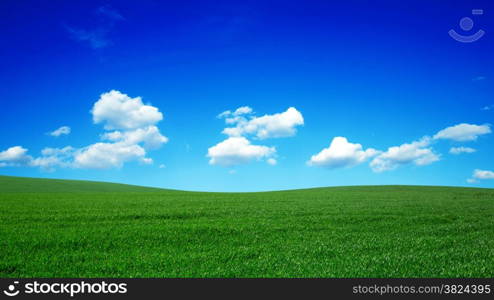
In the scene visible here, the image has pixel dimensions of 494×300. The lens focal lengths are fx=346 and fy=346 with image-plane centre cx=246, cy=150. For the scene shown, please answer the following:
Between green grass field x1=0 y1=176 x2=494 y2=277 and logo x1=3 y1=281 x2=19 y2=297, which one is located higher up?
green grass field x1=0 y1=176 x2=494 y2=277

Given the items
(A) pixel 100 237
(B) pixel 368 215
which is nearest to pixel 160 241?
(A) pixel 100 237

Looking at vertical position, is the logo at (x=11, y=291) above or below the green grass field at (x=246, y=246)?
below

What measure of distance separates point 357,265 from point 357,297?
3.13 metres

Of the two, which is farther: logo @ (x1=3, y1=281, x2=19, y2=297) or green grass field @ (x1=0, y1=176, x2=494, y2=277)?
green grass field @ (x1=0, y1=176, x2=494, y2=277)

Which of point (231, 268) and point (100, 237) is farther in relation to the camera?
point (100, 237)

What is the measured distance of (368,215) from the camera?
24.5m

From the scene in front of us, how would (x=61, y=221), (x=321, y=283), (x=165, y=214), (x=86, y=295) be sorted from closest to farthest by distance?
1. (x=86, y=295)
2. (x=321, y=283)
3. (x=61, y=221)
4. (x=165, y=214)

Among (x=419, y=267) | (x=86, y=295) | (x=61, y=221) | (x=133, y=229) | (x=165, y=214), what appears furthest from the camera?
(x=165, y=214)

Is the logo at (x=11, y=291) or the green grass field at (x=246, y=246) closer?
the logo at (x=11, y=291)

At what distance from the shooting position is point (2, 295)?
8852 mm

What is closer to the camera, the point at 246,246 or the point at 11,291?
the point at 11,291

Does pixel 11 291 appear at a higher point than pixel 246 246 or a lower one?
lower

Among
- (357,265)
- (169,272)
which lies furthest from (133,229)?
(357,265)

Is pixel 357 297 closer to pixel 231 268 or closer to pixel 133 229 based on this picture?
pixel 231 268
